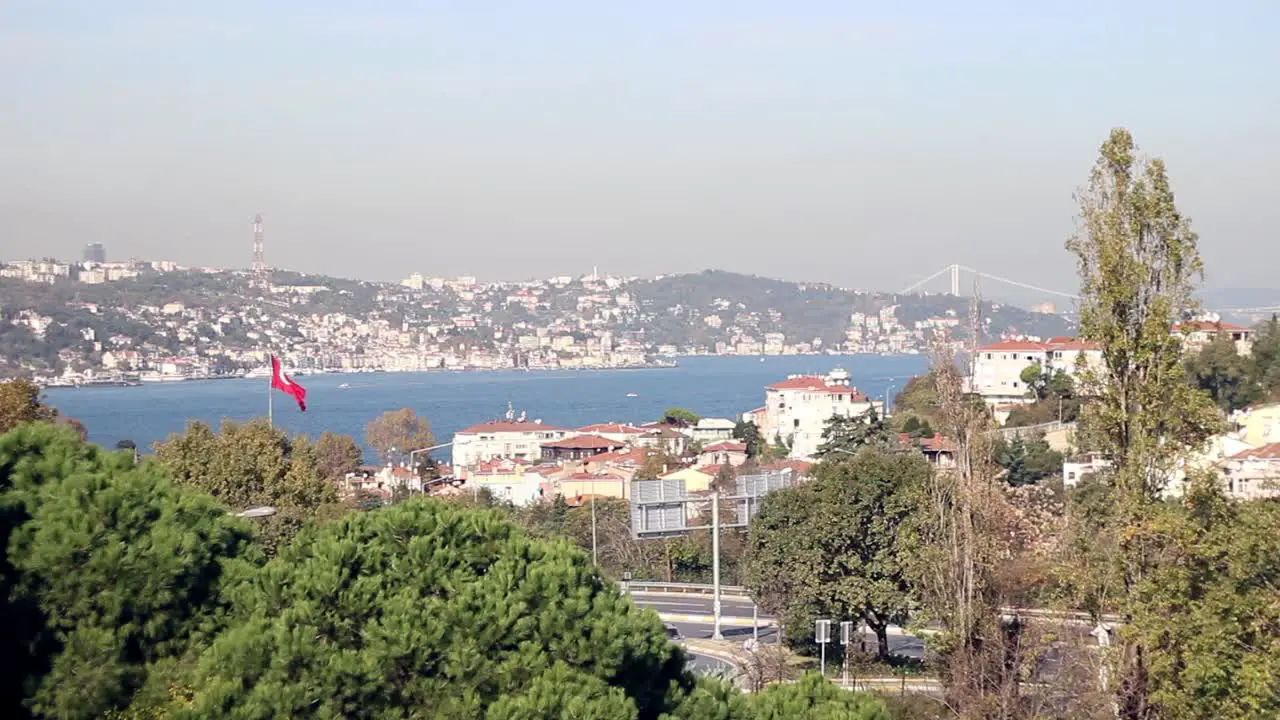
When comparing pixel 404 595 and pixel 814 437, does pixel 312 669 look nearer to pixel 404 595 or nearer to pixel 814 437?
pixel 404 595

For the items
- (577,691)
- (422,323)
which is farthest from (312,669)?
Result: (422,323)

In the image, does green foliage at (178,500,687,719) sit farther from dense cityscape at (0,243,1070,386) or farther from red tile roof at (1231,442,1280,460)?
dense cityscape at (0,243,1070,386)

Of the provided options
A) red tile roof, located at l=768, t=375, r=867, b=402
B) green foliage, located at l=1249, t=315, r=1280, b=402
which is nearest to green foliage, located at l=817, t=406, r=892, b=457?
green foliage, located at l=1249, t=315, r=1280, b=402

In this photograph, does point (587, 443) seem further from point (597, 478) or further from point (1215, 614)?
point (1215, 614)

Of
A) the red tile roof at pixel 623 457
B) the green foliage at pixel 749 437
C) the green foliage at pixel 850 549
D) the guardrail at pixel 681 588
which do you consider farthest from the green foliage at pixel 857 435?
the green foliage at pixel 850 549

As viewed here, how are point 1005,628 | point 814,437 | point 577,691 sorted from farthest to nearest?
point 814,437 < point 1005,628 < point 577,691

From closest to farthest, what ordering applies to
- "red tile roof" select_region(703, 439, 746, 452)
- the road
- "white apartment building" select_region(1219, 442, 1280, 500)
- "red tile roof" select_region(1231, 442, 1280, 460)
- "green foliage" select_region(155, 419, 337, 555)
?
the road, "green foliage" select_region(155, 419, 337, 555), "white apartment building" select_region(1219, 442, 1280, 500), "red tile roof" select_region(1231, 442, 1280, 460), "red tile roof" select_region(703, 439, 746, 452)
